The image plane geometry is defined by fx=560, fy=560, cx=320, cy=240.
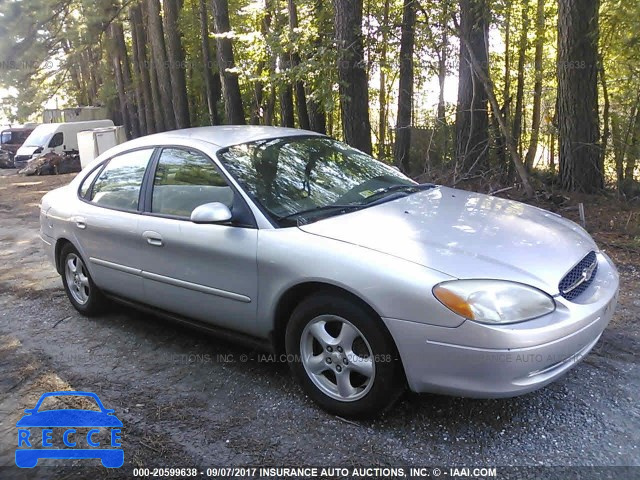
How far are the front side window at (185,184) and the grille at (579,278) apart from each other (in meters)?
2.02

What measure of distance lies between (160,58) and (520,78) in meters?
13.4

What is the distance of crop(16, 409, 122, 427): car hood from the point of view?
3275mm

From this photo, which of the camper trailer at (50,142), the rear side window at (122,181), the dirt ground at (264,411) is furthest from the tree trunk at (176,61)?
the dirt ground at (264,411)

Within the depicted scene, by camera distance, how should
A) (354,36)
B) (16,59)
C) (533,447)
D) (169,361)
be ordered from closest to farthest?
(533,447), (169,361), (354,36), (16,59)

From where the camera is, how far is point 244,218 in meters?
3.46

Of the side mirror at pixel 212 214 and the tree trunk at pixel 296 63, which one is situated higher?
the tree trunk at pixel 296 63

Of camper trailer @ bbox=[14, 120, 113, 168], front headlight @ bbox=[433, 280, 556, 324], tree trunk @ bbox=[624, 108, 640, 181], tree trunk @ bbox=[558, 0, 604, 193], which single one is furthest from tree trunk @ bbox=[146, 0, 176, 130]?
front headlight @ bbox=[433, 280, 556, 324]

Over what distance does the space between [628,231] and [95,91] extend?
123 ft

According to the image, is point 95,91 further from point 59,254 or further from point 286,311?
point 286,311

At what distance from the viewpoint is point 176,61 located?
1983cm

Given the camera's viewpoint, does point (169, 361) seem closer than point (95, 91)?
Yes

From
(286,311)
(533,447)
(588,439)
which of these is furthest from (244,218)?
(588,439)

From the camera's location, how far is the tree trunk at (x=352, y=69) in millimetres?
9055

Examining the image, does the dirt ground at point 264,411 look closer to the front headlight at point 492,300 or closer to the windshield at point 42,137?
the front headlight at point 492,300
